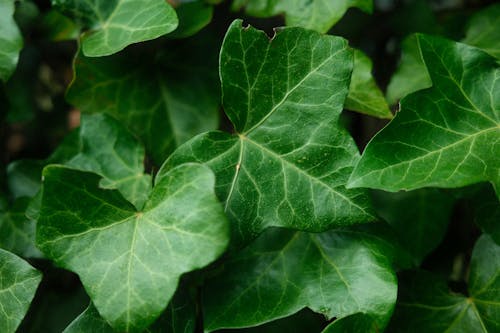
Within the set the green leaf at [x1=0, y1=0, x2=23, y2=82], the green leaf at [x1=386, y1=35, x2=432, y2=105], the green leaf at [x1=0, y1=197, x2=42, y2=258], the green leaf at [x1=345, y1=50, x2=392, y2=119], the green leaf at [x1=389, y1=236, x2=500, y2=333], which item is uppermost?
the green leaf at [x1=0, y1=0, x2=23, y2=82]

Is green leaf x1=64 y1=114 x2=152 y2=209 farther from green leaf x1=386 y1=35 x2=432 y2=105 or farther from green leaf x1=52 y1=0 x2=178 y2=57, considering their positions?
green leaf x1=386 y1=35 x2=432 y2=105

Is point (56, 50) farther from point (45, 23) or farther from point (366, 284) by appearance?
point (366, 284)

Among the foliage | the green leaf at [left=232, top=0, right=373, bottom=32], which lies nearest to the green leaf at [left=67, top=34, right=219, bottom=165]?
the foliage

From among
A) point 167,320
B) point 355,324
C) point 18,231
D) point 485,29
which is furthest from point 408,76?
point 18,231

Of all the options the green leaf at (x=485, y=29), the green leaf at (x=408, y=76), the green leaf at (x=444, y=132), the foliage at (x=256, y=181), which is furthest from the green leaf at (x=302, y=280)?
the green leaf at (x=485, y=29)

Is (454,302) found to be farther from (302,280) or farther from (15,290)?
(15,290)

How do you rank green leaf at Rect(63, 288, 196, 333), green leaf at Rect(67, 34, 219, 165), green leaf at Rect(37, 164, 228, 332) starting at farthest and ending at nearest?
green leaf at Rect(67, 34, 219, 165) → green leaf at Rect(63, 288, 196, 333) → green leaf at Rect(37, 164, 228, 332)
